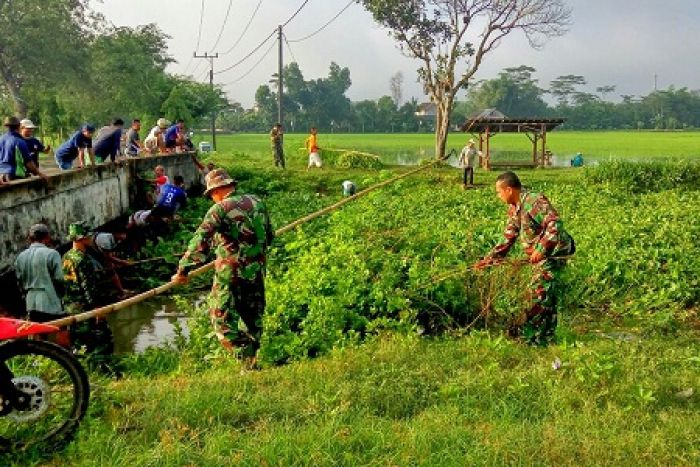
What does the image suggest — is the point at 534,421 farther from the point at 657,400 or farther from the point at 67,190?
the point at 67,190

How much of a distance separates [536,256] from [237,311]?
9.38 ft

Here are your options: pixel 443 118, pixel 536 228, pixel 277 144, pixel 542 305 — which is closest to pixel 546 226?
pixel 536 228

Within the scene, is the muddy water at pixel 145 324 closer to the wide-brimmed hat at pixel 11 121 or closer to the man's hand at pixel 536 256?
the wide-brimmed hat at pixel 11 121

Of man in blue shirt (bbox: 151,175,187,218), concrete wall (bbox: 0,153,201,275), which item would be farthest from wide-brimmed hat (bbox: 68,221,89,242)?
man in blue shirt (bbox: 151,175,187,218)

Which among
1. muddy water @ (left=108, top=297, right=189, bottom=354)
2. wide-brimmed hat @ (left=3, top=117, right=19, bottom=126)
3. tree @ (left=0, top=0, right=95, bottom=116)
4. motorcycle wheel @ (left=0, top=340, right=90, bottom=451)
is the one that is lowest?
muddy water @ (left=108, top=297, right=189, bottom=354)

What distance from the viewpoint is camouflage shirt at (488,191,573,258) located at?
21.3ft

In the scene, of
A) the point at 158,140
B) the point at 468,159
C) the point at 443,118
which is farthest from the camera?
the point at 443,118

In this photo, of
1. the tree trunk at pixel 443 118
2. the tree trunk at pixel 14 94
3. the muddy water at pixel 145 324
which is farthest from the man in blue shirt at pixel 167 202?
the tree trunk at pixel 14 94

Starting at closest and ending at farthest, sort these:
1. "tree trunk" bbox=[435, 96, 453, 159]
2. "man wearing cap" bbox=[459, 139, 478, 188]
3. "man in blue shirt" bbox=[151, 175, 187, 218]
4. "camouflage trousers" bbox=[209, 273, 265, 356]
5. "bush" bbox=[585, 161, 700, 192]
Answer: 1. "camouflage trousers" bbox=[209, 273, 265, 356]
2. "man in blue shirt" bbox=[151, 175, 187, 218]
3. "bush" bbox=[585, 161, 700, 192]
4. "man wearing cap" bbox=[459, 139, 478, 188]
5. "tree trunk" bbox=[435, 96, 453, 159]

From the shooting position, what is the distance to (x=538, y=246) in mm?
6543

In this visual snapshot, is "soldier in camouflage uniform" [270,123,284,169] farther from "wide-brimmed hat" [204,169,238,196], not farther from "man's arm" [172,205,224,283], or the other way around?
Result: "man's arm" [172,205,224,283]

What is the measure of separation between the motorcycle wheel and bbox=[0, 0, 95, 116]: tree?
3622cm

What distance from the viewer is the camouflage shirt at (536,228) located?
21.3 feet

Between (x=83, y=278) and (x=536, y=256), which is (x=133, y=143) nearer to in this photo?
(x=83, y=278)
